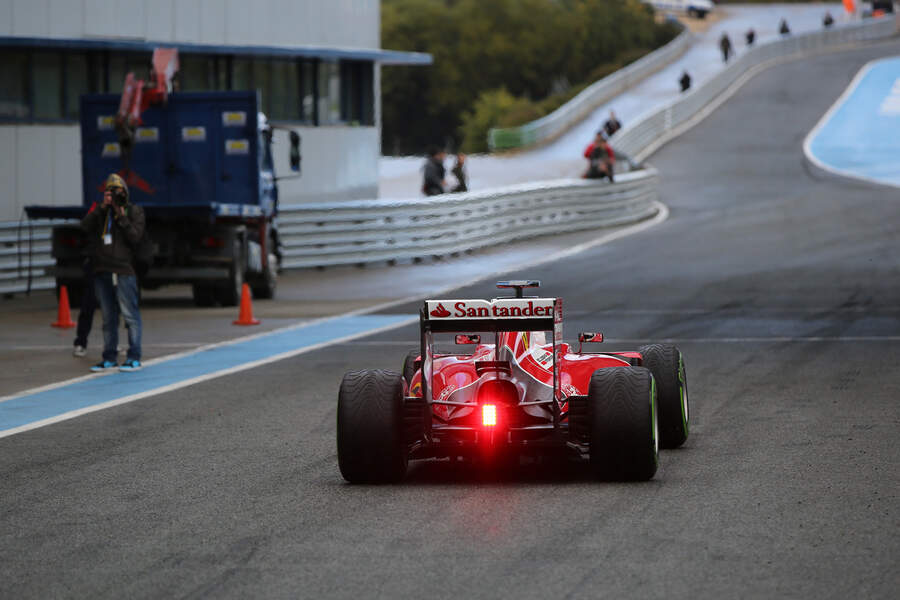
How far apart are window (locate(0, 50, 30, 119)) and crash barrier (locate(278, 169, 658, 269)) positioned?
5290 millimetres

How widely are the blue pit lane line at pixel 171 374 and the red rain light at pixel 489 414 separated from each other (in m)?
4.34

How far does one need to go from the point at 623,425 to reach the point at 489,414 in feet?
2.46

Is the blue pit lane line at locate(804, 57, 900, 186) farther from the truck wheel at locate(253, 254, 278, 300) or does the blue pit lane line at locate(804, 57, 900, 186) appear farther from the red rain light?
the red rain light

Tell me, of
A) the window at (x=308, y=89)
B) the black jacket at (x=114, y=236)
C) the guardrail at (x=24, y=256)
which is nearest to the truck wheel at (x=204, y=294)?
the guardrail at (x=24, y=256)

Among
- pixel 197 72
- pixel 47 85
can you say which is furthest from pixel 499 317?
pixel 197 72

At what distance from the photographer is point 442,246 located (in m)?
31.8

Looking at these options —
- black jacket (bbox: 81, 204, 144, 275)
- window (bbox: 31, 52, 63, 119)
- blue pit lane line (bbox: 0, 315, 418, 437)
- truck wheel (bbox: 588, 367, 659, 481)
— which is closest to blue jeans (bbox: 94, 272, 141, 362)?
black jacket (bbox: 81, 204, 144, 275)

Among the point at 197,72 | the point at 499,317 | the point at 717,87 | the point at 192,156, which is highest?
the point at 717,87

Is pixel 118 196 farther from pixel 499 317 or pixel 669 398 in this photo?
pixel 499 317

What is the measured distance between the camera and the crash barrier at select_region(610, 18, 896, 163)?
56406mm

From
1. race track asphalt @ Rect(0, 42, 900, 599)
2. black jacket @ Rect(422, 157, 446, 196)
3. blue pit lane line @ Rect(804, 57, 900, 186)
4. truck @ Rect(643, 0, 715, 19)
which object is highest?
truck @ Rect(643, 0, 715, 19)

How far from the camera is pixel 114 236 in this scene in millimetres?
15469

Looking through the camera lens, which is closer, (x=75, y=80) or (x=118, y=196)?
(x=118, y=196)

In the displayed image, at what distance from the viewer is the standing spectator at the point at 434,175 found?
120ft
